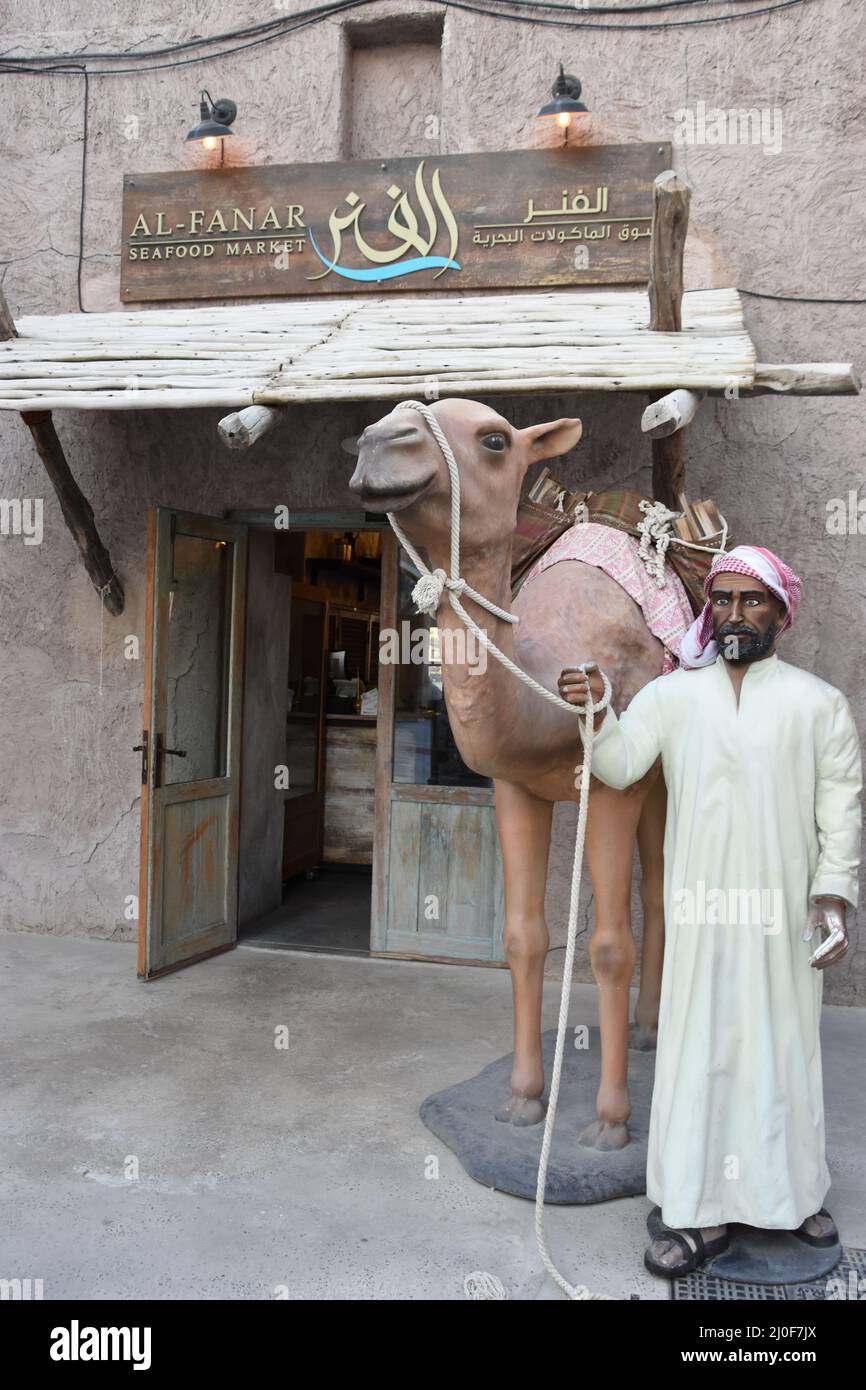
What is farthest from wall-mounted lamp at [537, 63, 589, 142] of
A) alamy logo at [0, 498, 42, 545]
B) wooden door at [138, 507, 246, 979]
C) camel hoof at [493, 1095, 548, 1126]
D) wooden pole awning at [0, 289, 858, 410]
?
camel hoof at [493, 1095, 548, 1126]

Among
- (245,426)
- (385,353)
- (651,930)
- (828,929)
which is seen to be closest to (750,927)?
(828,929)

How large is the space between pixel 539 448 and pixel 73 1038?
10.9 feet

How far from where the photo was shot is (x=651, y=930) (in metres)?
4.62

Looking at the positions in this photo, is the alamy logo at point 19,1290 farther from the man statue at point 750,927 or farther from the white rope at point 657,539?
the white rope at point 657,539

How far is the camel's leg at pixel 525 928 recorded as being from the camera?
12.3 ft

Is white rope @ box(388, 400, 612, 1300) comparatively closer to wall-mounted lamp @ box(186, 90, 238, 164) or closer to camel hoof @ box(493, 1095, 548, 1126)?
camel hoof @ box(493, 1095, 548, 1126)

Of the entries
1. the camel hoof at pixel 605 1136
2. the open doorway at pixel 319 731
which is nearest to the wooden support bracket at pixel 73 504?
the open doorway at pixel 319 731

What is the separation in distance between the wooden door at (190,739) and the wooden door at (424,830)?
846mm

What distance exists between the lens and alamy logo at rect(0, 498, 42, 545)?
20.9 ft

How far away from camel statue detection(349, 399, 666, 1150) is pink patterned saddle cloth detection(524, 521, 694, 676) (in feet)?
0.12

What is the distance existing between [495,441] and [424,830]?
3.48m

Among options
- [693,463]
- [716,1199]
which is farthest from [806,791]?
[693,463]

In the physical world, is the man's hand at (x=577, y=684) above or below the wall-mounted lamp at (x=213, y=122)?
below

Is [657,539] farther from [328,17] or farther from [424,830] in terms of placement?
[328,17]
